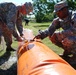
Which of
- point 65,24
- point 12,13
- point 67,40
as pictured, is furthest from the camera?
point 65,24

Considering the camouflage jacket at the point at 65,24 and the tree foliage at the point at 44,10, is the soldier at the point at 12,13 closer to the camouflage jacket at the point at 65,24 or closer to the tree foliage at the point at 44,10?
the camouflage jacket at the point at 65,24

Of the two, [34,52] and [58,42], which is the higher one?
[34,52]

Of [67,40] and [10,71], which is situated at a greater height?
[67,40]

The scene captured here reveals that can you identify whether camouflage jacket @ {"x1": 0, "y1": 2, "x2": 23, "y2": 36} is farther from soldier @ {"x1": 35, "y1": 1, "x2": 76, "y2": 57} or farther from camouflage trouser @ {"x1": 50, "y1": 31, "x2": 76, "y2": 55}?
camouflage trouser @ {"x1": 50, "y1": 31, "x2": 76, "y2": 55}

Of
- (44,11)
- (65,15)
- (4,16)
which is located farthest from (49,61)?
(44,11)

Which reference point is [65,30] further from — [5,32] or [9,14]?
[5,32]

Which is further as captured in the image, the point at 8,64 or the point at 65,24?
the point at 8,64

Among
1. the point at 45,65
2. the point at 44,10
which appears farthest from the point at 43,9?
the point at 45,65

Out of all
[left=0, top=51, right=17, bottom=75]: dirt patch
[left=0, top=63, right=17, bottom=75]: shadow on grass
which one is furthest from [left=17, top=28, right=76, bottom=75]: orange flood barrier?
[left=0, top=51, right=17, bottom=75]: dirt patch

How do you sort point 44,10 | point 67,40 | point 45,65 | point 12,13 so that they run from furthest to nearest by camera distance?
point 44,10 → point 12,13 → point 67,40 → point 45,65

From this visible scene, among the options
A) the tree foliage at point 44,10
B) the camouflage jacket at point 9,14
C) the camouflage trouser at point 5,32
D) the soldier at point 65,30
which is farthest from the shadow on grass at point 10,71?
the tree foliage at point 44,10

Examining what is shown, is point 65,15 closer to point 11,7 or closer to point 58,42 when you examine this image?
point 58,42

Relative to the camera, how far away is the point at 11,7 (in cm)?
700

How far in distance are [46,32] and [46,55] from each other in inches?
127
